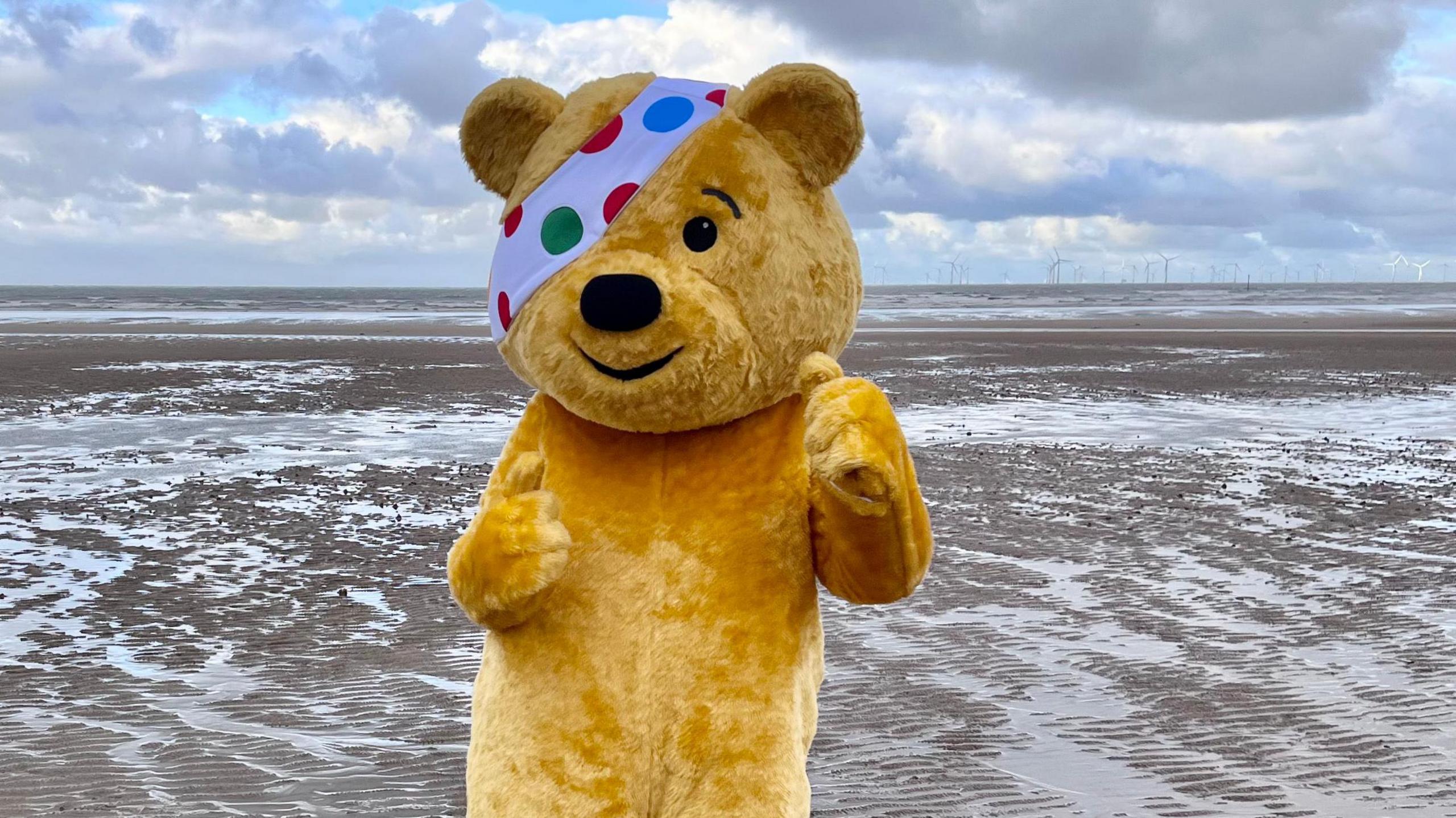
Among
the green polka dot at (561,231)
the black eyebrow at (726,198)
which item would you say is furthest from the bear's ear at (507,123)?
the black eyebrow at (726,198)

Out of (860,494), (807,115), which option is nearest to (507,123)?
(807,115)

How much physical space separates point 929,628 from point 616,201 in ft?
16.2

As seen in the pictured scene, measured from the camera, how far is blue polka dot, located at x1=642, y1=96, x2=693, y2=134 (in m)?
2.85

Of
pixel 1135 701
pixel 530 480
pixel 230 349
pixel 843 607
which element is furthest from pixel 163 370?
pixel 530 480

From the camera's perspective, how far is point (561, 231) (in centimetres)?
280

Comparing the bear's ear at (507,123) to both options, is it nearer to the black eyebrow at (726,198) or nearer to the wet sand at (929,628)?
the black eyebrow at (726,198)

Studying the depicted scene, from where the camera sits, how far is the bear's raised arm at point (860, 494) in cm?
244

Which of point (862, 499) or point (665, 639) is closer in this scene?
point (862, 499)

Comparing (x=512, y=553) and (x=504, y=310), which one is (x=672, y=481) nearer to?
(x=512, y=553)

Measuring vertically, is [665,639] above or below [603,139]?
below

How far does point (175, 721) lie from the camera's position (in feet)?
19.0

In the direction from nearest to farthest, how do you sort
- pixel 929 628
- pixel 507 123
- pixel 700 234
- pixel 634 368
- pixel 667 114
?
1. pixel 634 368
2. pixel 700 234
3. pixel 667 114
4. pixel 507 123
5. pixel 929 628

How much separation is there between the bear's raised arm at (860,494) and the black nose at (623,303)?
335 mm

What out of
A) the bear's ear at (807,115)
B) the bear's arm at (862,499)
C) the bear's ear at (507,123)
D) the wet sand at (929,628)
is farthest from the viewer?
the wet sand at (929,628)
